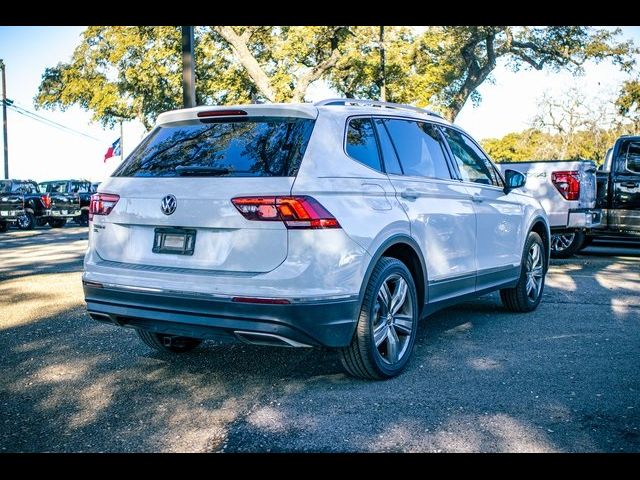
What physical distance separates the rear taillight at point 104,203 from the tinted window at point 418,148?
2047mm

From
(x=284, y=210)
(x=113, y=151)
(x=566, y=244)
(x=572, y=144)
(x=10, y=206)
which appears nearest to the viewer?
(x=284, y=210)

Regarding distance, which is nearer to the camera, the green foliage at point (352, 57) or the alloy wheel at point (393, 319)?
the alloy wheel at point (393, 319)

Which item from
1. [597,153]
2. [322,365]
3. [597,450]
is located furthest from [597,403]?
[597,153]

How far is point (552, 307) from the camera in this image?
7656mm

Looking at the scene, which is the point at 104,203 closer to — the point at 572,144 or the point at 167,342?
the point at 167,342

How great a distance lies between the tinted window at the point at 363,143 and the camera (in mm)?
4633

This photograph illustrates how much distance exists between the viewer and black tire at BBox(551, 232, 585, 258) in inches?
495

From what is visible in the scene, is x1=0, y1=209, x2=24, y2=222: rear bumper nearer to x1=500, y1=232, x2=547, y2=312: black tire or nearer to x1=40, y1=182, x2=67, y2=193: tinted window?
x1=40, y1=182, x2=67, y2=193: tinted window

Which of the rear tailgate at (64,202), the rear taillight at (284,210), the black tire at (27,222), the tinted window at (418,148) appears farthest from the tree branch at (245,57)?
the rear taillight at (284,210)

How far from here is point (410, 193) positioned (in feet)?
16.4

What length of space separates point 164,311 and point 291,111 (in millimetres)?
1490

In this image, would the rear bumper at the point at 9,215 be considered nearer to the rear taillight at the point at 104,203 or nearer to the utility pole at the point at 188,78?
the utility pole at the point at 188,78

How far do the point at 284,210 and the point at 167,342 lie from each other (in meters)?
2.01

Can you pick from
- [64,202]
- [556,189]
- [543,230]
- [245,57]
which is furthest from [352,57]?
[543,230]
